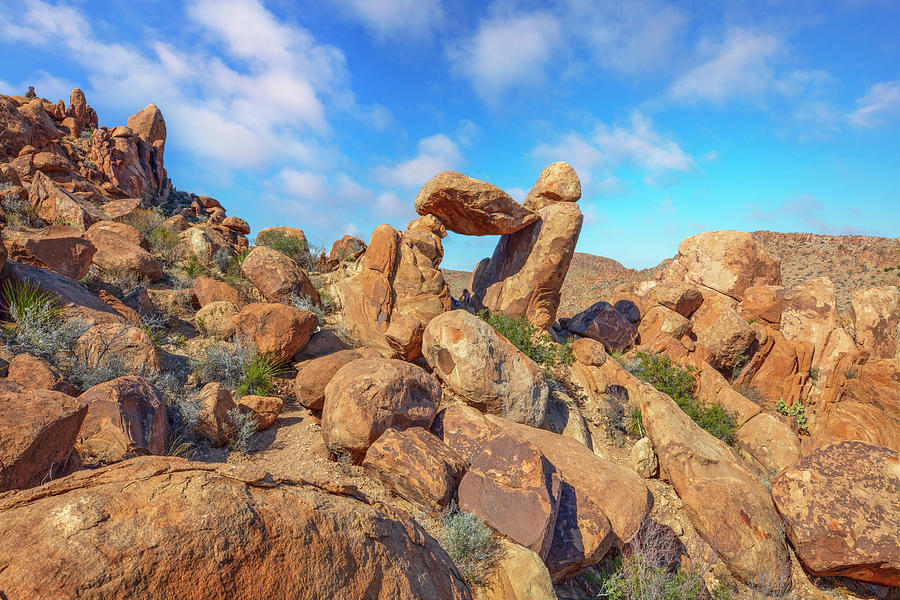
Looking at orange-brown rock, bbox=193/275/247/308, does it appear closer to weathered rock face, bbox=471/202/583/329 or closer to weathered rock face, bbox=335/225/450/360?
weathered rock face, bbox=335/225/450/360

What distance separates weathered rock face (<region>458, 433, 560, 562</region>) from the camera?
4.85 metres

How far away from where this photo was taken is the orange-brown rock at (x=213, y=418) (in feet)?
18.6

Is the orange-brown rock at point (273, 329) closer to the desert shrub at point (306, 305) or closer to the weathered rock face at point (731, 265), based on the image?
the desert shrub at point (306, 305)

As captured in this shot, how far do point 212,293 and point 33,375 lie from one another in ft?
16.0

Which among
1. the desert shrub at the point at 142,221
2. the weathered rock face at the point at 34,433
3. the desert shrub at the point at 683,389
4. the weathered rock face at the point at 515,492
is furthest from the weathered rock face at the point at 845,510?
the desert shrub at the point at 142,221

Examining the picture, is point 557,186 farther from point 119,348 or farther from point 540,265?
point 119,348

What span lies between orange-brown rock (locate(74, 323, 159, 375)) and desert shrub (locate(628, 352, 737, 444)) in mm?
10642

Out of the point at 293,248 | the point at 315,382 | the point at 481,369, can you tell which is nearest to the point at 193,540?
the point at 315,382

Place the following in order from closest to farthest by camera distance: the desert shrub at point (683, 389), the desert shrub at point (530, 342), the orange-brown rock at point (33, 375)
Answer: the orange-brown rock at point (33, 375), the desert shrub at point (683, 389), the desert shrub at point (530, 342)

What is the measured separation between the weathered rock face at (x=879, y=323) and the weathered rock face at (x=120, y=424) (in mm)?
18968

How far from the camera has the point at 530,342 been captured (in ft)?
36.3

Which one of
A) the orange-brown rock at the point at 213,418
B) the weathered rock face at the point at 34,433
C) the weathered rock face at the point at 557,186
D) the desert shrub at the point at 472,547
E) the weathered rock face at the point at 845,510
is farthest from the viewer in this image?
the weathered rock face at the point at 557,186

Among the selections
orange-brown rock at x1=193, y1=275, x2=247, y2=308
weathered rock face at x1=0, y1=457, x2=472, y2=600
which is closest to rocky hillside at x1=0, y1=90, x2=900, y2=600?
weathered rock face at x1=0, y1=457, x2=472, y2=600

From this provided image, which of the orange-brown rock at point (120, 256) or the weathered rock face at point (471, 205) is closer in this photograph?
the orange-brown rock at point (120, 256)
